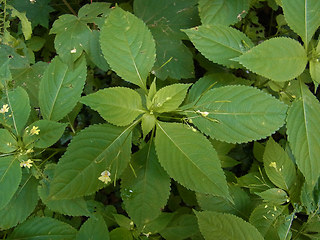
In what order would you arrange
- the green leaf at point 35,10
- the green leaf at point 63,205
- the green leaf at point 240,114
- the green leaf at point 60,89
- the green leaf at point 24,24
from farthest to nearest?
the green leaf at point 35,10 < the green leaf at point 24,24 < the green leaf at point 60,89 < the green leaf at point 63,205 < the green leaf at point 240,114

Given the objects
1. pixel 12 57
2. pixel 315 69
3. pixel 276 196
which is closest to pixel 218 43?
pixel 315 69

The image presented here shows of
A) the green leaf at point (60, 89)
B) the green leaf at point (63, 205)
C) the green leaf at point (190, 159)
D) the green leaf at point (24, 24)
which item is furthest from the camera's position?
the green leaf at point (24, 24)

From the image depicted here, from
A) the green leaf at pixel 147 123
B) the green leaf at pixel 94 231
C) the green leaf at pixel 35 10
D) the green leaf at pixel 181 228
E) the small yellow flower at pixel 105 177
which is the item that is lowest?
the green leaf at pixel 181 228

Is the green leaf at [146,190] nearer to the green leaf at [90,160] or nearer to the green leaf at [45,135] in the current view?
the green leaf at [90,160]

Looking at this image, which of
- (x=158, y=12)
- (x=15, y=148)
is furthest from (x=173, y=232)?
(x=158, y=12)

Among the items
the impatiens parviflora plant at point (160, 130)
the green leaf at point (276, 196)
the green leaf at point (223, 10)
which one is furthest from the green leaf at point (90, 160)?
the green leaf at point (276, 196)

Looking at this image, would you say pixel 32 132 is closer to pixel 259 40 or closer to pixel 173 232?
pixel 173 232
